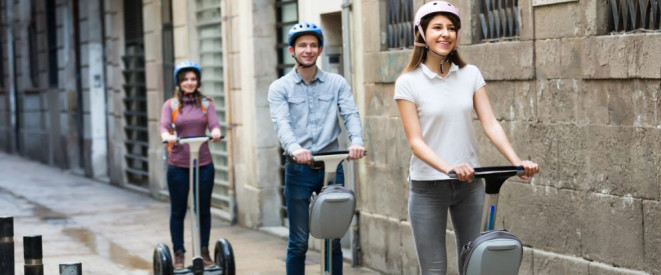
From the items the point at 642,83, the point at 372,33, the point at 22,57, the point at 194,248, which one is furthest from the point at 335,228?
the point at 22,57

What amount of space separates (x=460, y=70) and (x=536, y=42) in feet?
6.67

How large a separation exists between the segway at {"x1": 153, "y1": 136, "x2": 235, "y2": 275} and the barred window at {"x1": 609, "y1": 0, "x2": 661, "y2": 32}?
3.31 meters

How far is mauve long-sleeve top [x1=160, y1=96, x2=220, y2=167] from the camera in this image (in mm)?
9391

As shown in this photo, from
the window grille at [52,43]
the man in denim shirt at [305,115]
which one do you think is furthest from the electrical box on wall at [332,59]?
the window grille at [52,43]

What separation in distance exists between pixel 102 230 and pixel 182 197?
430 cm

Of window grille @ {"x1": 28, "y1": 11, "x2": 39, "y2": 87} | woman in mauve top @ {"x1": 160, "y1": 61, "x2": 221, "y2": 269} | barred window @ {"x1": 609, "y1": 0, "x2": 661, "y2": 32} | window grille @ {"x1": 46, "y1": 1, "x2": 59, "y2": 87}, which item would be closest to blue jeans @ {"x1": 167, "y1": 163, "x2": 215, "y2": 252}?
woman in mauve top @ {"x1": 160, "y1": 61, "x2": 221, "y2": 269}

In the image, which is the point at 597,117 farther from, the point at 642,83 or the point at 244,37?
the point at 244,37

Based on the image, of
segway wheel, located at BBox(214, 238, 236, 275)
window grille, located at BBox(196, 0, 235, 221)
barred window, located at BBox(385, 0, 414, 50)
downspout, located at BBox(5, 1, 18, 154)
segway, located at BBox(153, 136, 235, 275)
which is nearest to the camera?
segway, located at BBox(153, 136, 235, 275)

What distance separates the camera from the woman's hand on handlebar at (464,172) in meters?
5.17

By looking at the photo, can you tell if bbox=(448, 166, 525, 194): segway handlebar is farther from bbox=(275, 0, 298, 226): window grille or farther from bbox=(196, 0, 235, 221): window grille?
bbox=(196, 0, 235, 221): window grille

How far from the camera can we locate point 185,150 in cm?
939

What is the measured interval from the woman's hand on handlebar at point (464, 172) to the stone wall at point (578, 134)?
180 centimetres

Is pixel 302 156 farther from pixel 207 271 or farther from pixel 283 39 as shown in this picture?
pixel 283 39

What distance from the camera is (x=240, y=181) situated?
13.6 metres
